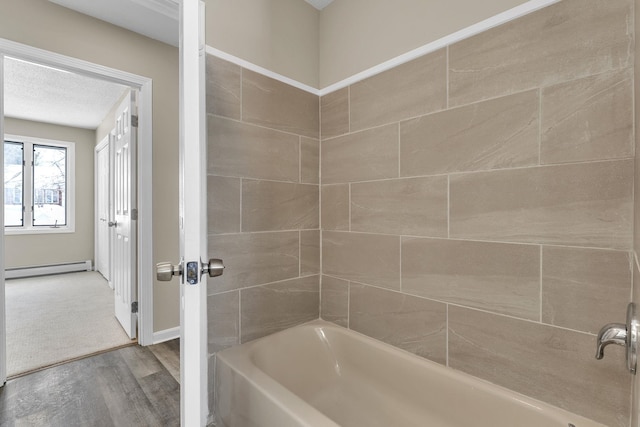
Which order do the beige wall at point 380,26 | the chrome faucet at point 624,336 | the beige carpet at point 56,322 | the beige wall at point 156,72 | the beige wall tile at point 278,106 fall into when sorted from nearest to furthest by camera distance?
the chrome faucet at point 624,336
the beige wall at point 380,26
the beige wall tile at point 278,106
the beige wall at point 156,72
the beige carpet at point 56,322

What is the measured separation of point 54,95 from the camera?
11.8 ft

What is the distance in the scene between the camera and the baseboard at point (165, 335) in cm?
247

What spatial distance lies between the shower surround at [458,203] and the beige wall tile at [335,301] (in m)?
0.01

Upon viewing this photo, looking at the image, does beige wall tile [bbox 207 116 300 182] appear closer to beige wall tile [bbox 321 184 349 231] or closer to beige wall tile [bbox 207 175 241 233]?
beige wall tile [bbox 207 175 241 233]

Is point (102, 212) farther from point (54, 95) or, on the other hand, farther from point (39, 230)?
point (54, 95)

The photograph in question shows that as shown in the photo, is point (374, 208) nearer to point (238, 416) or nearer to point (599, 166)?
point (599, 166)

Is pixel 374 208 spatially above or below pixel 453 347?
above

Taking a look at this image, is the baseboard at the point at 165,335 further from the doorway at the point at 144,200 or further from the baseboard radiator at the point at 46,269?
the baseboard radiator at the point at 46,269

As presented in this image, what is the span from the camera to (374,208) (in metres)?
1.55

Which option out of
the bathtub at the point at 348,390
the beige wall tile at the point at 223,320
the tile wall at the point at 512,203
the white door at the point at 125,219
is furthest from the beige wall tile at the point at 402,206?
the white door at the point at 125,219

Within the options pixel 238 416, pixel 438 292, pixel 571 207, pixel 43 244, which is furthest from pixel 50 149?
pixel 571 207

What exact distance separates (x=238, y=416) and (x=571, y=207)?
58.1 inches

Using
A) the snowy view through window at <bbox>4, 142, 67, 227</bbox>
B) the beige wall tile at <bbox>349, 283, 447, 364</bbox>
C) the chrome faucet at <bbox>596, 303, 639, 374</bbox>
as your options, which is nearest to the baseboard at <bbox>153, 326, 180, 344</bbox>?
the beige wall tile at <bbox>349, 283, 447, 364</bbox>

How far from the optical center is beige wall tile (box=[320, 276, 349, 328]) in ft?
5.61
